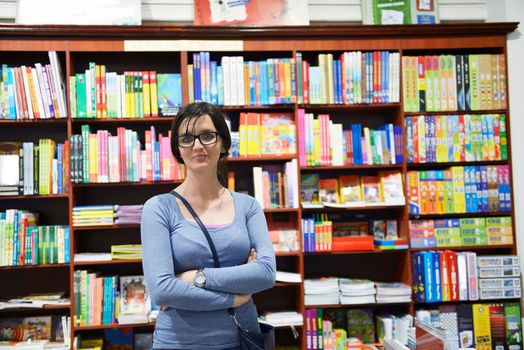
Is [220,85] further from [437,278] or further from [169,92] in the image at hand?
[437,278]

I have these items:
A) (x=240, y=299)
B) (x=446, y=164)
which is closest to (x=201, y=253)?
(x=240, y=299)

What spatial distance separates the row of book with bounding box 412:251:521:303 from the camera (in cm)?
307

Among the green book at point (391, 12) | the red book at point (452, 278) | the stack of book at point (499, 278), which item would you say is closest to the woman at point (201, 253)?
the red book at point (452, 278)

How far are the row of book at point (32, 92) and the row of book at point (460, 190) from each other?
2.50 meters

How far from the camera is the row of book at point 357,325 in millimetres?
3004

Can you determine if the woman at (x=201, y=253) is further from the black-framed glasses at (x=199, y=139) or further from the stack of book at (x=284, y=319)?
the stack of book at (x=284, y=319)

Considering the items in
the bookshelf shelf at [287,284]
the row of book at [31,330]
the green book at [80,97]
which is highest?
the green book at [80,97]

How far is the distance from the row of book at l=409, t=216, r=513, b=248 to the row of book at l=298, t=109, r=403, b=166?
513 millimetres

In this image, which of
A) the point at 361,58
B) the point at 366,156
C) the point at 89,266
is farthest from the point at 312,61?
the point at 89,266

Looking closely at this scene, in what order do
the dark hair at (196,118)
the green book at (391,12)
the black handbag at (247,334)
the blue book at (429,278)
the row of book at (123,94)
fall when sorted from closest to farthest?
the black handbag at (247,334) → the dark hair at (196,118) → the row of book at (123,94) → the blue book at (429,278) → the green book at (391,12)

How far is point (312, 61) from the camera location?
3.37 m

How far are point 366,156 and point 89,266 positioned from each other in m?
2.10

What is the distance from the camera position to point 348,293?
3.05 metres

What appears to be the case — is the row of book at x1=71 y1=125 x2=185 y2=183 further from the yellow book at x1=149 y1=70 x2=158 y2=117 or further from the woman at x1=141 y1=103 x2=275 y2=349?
the woman at x1=141 y1=103 x2=275 y2=349
